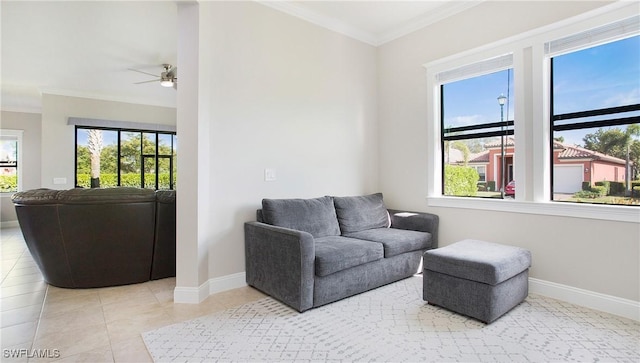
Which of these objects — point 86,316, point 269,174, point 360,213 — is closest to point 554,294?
point 360,213

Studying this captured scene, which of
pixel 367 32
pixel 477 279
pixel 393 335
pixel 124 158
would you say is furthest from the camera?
pixel 124 158

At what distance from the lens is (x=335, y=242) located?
3039mm

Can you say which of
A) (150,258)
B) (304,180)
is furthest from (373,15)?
(150,258)

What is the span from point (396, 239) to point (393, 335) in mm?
1214

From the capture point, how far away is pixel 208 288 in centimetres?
299

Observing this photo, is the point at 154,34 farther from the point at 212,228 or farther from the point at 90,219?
the point at 212,228

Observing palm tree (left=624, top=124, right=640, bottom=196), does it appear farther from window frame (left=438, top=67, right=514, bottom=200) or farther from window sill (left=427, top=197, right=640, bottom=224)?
window frame (left=438, top=67, right=514, bottom=200)

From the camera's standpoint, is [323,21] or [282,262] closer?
[282,262]

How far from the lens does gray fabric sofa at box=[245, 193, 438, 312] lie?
259 cm

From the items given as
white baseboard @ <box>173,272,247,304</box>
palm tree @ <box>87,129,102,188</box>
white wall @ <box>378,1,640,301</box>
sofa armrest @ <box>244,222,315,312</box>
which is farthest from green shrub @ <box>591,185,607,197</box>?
palm tree @ <box>87,129,102,188</box>

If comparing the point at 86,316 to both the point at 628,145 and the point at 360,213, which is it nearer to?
the point at 360,213

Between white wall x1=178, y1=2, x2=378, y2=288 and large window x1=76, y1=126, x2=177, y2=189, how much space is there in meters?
4.97

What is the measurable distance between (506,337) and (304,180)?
7.95ft

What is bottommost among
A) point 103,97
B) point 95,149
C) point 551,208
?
point 551,208
